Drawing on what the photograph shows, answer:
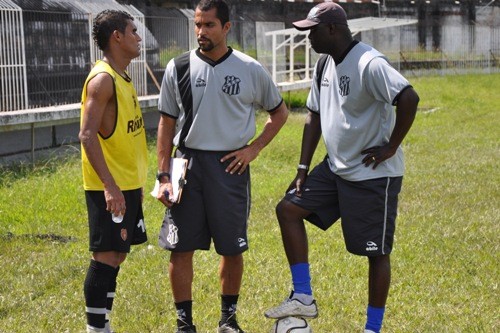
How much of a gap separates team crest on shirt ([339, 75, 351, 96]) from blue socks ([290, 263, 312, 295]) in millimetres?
990

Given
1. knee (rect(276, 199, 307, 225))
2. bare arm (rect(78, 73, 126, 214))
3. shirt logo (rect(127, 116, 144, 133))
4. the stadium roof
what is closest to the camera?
bare arm (rect(78, 73, 126, 214))

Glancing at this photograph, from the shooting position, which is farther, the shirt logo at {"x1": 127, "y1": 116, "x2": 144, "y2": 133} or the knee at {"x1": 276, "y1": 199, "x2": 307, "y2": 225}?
the knee at {"x1": 276, "y1": 199, "x2": 307, "y2": 225}

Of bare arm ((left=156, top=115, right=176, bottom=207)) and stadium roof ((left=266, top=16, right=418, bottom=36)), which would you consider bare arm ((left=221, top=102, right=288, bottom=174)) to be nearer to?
bare arm ((left=156, top=115, right=176, bottom=207))

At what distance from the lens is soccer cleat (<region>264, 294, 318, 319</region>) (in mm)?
5117

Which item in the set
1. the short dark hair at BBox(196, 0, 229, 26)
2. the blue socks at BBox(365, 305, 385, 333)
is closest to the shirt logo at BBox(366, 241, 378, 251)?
the blue socks at BBox(365, 305, 385, 333)

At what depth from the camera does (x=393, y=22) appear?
82.3 feet

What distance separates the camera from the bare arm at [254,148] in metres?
5.26

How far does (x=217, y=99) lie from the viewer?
17.0 feet

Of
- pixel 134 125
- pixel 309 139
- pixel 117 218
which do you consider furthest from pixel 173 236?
pixel 309 139

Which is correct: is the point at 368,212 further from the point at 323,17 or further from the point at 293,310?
the point at 323,17

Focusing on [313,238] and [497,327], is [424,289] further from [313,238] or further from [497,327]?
[313,238]

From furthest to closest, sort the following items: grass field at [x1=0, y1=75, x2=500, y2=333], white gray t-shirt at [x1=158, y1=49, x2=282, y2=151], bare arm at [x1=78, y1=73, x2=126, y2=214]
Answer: grass field at [x1=0, y1=75, x2=500, y2=333]
white gray t-shirt at [x1=158, y1=49, x2=282, y2=151]
bare arm at [x1=78, y1=73, x2=126, y2=214]

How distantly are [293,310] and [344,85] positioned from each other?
1.26 m

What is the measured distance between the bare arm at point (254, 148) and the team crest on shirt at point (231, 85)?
13.1 inches
